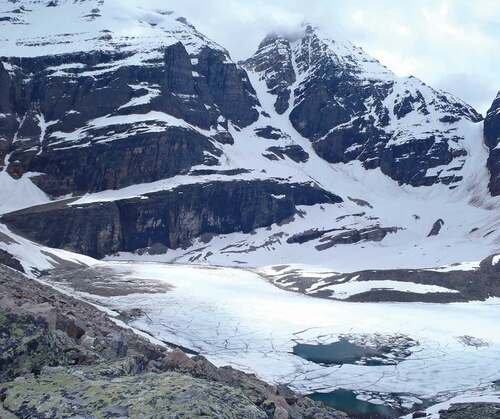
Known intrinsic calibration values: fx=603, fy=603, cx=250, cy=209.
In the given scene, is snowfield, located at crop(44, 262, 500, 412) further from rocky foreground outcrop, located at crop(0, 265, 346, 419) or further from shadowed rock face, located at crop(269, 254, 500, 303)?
rocky foreground outcrop, located at crop(0, 265, 346, 419)

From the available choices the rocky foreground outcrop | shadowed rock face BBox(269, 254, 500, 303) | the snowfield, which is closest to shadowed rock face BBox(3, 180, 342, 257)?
shadowed rock face BBox(269, 254, 500, 303)

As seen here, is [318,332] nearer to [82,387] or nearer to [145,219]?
[82,387]

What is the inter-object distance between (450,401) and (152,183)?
519ft

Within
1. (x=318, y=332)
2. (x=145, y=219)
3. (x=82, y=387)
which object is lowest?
(x=318, y=332)

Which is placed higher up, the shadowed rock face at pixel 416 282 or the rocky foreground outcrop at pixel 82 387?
the rocky foreground outcrop at pixel 82 387

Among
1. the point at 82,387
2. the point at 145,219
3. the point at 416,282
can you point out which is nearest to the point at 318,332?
the point at 416,282

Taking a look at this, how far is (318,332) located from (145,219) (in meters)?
121

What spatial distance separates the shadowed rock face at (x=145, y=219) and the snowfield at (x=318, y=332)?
7693 centimetres

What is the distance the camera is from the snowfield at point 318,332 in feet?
145

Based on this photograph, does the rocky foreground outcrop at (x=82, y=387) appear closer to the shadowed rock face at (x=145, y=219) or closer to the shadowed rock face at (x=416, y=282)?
the shadowed rock face at (x=416, y=282)

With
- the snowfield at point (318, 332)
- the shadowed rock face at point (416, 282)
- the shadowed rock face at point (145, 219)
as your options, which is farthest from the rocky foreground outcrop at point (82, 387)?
the shadowed rock face at point (145, 219)

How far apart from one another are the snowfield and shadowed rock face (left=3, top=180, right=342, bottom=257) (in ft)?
252

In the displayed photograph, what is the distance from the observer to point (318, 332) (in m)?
59.1

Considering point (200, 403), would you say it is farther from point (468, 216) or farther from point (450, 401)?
point (468, 216)
